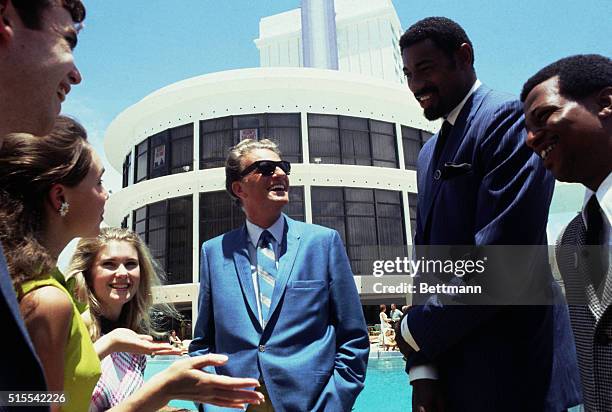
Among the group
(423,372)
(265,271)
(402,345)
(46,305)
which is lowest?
(423,372)

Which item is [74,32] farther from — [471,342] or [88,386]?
[471,342]

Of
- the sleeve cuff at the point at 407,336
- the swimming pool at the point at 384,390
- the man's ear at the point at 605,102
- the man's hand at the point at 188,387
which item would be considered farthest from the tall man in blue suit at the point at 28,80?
the swimming pool at the point at 384,390

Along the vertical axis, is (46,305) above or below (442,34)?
below

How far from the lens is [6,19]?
1.14 m

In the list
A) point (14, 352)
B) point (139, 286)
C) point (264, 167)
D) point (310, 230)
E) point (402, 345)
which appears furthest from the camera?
point (139, 286)

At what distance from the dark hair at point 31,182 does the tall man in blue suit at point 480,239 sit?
1.54 meters

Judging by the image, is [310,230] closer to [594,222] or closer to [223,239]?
[223,239]

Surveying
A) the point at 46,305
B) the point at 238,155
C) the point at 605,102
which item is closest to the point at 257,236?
the point at 238,155

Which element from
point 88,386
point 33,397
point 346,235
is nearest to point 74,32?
point 33,397

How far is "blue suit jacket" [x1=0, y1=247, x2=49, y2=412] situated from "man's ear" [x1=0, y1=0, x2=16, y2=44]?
21.3 inches

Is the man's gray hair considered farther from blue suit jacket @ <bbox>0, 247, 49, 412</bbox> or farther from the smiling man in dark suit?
blue suit jacket @ <bbox>0, 247, 49, 412</bbox>

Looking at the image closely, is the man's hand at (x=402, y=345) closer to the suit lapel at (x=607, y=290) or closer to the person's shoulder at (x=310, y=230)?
the suit lapel at (x=607, y=290)

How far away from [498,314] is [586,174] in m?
0.68

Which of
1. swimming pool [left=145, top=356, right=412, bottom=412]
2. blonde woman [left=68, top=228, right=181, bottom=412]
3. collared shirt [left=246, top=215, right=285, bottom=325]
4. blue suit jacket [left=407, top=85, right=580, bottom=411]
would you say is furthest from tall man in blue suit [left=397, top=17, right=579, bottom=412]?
swimming pool [left=145, top=356, right=412, bottom=412]
